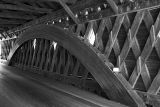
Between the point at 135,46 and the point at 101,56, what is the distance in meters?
1.01

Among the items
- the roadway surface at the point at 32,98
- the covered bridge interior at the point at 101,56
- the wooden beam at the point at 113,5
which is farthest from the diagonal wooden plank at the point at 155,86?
the wooden beam at the point at 113,5

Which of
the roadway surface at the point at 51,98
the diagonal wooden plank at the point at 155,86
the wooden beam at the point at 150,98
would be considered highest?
the diagonal wooden plank at the point at 155,86

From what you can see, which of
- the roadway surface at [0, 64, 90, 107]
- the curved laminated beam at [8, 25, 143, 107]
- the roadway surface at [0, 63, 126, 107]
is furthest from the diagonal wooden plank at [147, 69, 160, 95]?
the roadway surface at [0, 64, 90, 107]

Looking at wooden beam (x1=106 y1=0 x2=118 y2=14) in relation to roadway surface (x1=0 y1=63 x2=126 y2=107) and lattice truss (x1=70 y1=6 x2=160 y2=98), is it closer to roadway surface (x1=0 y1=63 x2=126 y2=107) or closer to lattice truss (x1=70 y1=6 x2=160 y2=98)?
lattice truss (x1=70 y1=6 x2=160 y2=98)

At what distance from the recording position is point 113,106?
4211 mm

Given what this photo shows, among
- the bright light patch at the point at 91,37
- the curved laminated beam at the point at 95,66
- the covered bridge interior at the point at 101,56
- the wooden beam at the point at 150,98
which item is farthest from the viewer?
the bright light patch at the point at 91,37

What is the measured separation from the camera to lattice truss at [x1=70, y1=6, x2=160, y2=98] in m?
4.04

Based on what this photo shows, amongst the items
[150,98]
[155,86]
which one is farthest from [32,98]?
[155,86]

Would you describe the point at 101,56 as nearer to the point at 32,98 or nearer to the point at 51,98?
the point at 51,98

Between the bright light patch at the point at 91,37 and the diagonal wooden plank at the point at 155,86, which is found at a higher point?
the bright light patch at the point at 91,37

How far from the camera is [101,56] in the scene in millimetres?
5098

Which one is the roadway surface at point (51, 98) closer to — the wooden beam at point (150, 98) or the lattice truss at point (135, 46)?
the wooden beam at point (150, 98)

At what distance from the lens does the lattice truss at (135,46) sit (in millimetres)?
4035

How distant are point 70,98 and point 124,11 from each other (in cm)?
258
